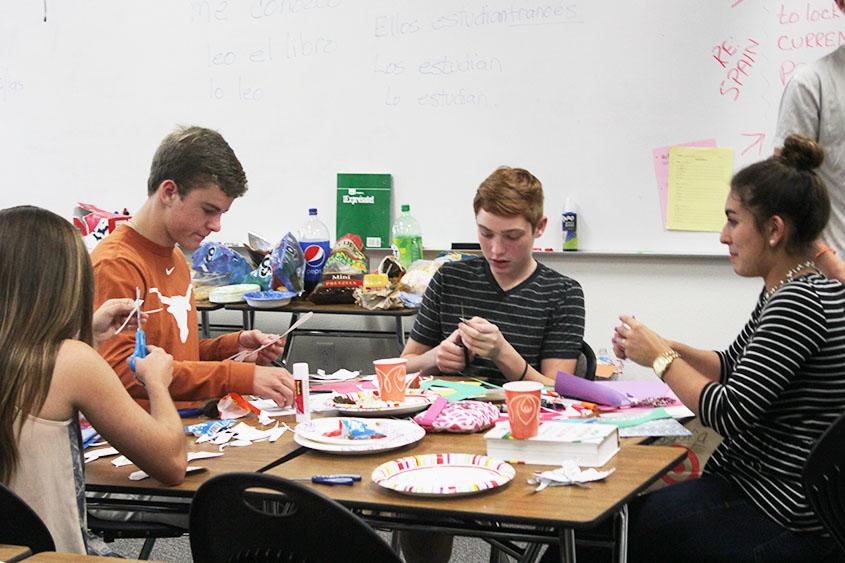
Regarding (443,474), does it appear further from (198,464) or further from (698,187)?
(698,187)

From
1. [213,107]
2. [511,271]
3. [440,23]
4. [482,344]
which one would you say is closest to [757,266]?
[482,344]

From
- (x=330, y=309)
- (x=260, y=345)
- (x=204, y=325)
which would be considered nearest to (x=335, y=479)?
(x=260, y=345)

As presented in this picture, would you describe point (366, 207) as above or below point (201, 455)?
above

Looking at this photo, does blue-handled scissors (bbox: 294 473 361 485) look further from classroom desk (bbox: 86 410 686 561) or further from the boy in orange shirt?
the boy in orange shirt

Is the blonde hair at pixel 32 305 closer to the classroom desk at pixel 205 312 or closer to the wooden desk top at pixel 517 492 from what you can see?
the wooden desk top at pixel 517 492

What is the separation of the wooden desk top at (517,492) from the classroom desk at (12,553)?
0.51 m

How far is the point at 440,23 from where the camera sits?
428 centimetres

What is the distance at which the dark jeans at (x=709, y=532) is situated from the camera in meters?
1.78

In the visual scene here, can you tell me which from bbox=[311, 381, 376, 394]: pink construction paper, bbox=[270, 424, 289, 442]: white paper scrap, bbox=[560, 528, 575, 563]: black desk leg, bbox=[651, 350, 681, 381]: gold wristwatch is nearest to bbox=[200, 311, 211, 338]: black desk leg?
bbox=[311, 381, 376, 394]: pink construction paper

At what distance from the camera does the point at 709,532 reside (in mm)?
1844

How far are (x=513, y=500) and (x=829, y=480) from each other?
0.53 meters

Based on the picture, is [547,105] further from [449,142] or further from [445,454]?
[445,454]

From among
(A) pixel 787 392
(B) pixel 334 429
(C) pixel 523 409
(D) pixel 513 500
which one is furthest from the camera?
(B) pixel 334 429

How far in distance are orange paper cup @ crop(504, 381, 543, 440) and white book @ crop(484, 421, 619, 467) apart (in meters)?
0.02
